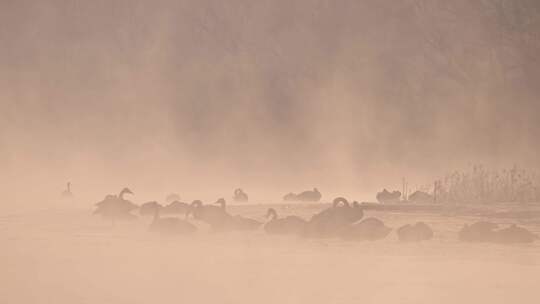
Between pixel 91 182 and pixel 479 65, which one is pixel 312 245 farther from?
pixel 479 65

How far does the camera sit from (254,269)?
11.8 metres

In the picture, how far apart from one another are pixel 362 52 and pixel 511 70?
9280mm

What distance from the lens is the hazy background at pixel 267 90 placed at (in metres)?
45.3

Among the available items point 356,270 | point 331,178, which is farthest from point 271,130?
point 356,270

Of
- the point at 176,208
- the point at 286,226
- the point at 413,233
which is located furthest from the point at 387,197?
the point at 413,233

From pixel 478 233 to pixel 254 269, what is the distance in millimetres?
4267

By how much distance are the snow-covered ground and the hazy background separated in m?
22.1

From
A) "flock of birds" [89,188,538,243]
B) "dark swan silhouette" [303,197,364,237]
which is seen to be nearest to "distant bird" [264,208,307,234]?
"flock of birds" [89,188,538,243]

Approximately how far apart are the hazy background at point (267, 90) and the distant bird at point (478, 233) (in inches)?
881

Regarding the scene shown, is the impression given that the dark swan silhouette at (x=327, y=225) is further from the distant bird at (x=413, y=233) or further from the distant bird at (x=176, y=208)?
the distant bird at (x=176, y=208)

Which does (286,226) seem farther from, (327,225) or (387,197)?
(387,197)

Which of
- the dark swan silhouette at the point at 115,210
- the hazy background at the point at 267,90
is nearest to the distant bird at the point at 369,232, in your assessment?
the dark swan silhouette at the point at 115,210

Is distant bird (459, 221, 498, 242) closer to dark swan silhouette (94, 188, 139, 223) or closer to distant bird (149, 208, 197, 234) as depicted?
distant bird (149, 208, 197, 234)

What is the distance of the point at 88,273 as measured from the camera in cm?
1130
